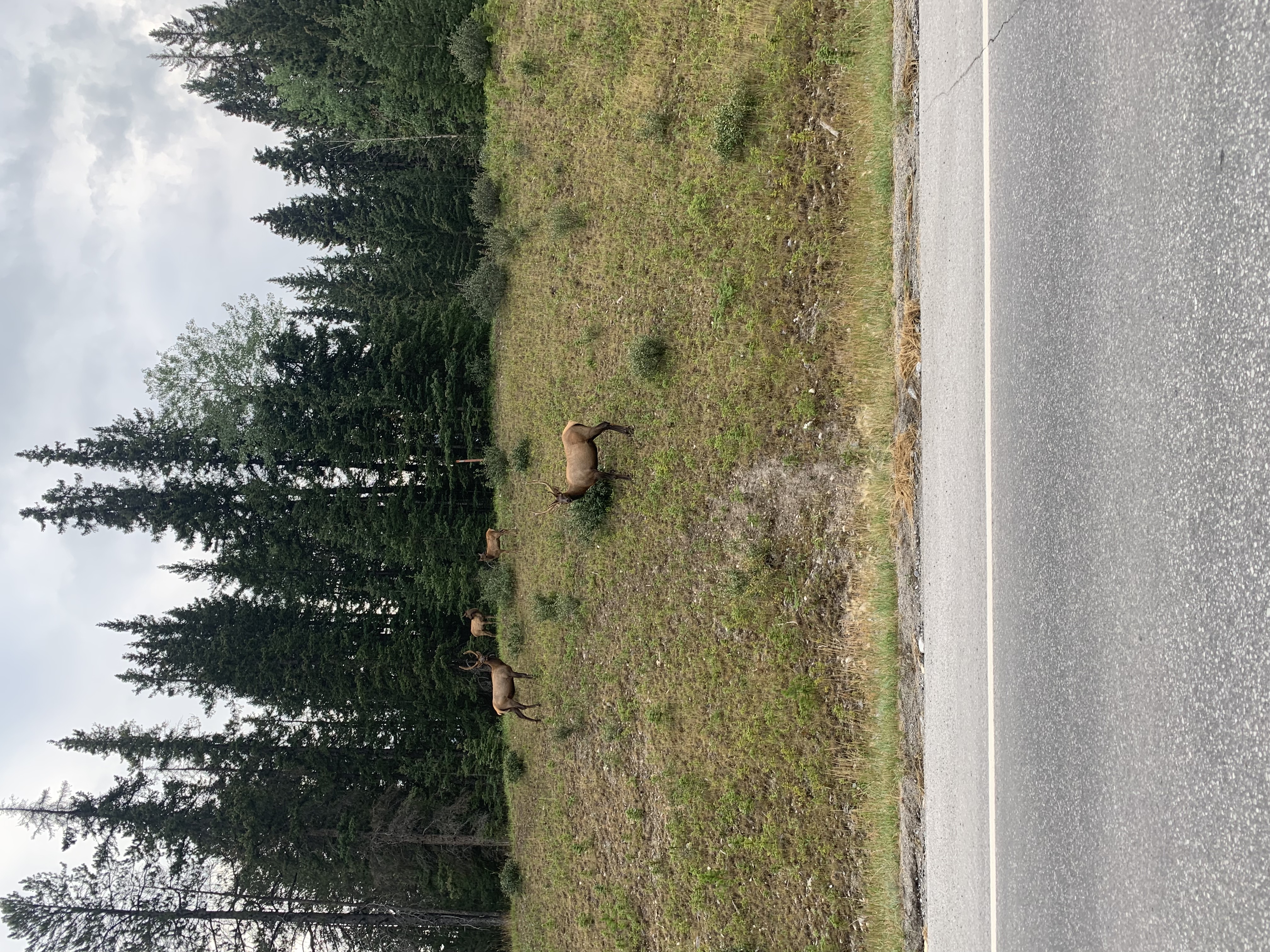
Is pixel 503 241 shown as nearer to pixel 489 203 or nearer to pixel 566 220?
pixel 489 203

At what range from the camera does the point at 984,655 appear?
643cm

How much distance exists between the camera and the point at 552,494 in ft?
54.3

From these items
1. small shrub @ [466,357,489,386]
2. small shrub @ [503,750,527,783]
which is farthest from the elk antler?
small shrub @ [503,750,527,783]

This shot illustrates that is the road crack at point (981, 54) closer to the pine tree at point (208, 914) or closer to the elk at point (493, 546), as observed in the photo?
the elk at point (493, 546)

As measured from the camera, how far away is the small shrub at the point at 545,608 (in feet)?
53.1

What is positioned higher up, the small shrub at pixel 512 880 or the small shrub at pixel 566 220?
the small shrub at pixel 566 220

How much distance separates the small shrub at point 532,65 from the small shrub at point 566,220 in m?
3.24

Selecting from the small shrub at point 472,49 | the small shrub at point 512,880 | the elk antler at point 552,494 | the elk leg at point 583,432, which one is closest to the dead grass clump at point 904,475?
the elk leg at point 583,432

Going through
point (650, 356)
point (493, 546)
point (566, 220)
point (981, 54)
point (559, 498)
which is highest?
point (566, 220)

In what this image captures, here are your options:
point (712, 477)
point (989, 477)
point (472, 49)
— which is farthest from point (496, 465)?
point (989, 477)

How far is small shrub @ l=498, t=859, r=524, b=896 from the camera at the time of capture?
59.4 feet

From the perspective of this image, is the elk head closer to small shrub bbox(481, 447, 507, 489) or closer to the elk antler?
the elk antler

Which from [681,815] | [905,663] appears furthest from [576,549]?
[905,663]

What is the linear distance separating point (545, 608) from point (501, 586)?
2.83 metres
